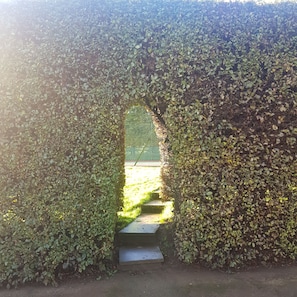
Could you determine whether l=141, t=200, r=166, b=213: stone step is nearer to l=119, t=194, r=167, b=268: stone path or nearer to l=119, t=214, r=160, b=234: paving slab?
l=119, t=214, r=160, b=234: paving slab

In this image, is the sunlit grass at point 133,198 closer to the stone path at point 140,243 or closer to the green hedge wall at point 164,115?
the stone path at point 140,243

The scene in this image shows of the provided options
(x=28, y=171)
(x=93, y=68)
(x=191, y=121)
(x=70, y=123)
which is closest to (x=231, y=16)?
(x=191, y=121)

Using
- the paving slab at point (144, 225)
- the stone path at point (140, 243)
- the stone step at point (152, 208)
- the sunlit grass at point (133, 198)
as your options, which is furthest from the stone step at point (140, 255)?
the stone step at point (152, 208)

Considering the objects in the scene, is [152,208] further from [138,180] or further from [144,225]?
[138,180]

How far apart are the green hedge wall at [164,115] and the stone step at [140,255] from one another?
0.27 m

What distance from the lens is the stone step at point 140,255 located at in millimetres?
3842

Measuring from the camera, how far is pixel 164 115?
12.7ft

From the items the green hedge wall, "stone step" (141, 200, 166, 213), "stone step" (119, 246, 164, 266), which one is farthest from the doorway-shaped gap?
the green hedge wall

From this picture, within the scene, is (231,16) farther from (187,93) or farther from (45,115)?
(45,115)

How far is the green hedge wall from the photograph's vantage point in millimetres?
3615

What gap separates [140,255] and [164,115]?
1915 mm

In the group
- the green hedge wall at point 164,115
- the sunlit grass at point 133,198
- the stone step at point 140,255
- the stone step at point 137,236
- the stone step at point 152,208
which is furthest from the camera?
the stone step at point 152,208

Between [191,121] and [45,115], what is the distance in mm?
1833

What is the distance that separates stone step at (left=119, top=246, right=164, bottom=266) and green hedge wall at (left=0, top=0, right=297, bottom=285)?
0.90 feet
